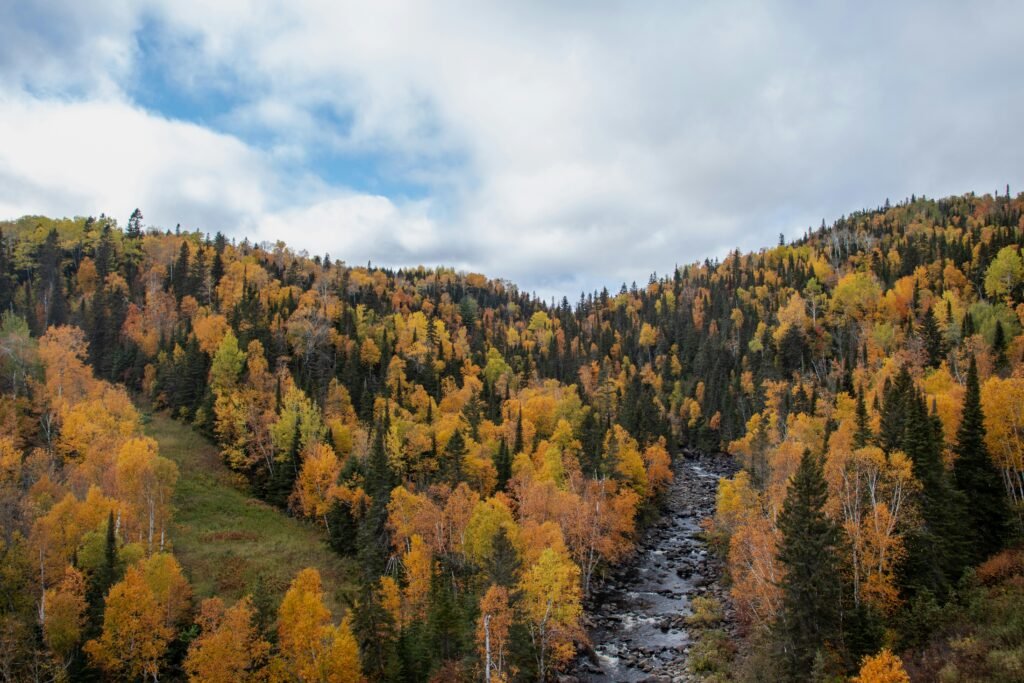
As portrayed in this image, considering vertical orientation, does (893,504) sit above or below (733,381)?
below

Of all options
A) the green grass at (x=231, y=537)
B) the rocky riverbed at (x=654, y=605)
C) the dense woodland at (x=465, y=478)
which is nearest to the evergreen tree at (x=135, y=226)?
the dense woodland at (x=465, y=478)

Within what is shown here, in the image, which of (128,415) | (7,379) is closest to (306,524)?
(128,415)

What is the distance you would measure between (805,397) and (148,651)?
313 feet

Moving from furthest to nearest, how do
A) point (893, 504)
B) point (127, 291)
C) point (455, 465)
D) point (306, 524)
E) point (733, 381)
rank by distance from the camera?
point (733, 381) < point (127, 291) < point (306, 524) < point (455, 465) < point (893, 504)

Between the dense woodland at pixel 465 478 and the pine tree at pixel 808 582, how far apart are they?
7.1 inches

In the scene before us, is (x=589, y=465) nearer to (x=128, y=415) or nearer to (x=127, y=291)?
(x=128, y=415)

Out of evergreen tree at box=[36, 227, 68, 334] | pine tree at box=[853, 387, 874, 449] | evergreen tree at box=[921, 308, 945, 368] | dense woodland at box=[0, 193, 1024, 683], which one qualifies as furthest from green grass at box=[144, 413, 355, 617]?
evergreen tree at box=[921, 308, 945, 368]

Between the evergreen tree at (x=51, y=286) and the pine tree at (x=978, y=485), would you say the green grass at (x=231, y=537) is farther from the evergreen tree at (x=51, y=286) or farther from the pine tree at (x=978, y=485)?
the evergreen tree at (x=51, y=286)

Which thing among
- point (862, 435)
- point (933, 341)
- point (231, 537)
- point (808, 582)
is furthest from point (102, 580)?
point (933, 341)

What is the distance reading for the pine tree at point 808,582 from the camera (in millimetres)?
32594

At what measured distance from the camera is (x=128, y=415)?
→ 71.4 m

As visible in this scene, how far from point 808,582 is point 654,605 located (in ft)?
85.3

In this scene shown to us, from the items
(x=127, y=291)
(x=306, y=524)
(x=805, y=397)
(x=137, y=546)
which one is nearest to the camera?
(x=137, y=546)

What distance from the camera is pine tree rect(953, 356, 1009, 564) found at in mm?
41188
